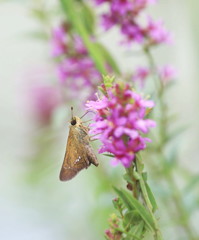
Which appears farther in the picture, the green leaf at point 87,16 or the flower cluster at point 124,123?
the green leaf at point 87,16

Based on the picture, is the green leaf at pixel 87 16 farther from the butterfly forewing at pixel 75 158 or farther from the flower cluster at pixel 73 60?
the butterfly forewing at pixel 75 158

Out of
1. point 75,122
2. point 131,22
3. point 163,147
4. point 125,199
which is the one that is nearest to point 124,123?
point 125,199

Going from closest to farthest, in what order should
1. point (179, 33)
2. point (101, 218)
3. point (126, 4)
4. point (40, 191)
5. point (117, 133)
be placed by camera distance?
point (117, 133), point (126, 4), point (101, 218), point (40, 191), point (179, 33)

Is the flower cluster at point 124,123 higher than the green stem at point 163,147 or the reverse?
the reverse

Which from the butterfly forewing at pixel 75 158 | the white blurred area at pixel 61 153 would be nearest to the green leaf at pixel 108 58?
the white blurred area at pixel 61 153

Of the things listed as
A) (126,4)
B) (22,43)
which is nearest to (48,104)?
(126,4)

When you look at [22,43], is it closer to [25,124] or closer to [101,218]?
[25,124]

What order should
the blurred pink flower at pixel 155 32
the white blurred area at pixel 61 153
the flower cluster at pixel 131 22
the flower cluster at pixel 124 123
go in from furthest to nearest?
the white blurred area at pixel 61 153
the blurred pink flower at pixel 155 32
the flower cluster at pixel 131 22
the flower cluster at pixel 124 123
